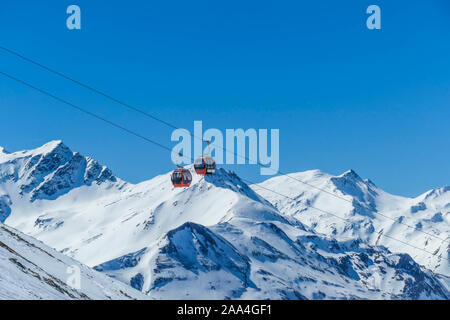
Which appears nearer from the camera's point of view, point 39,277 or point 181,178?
point 39,277

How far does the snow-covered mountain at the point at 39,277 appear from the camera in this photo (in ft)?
115

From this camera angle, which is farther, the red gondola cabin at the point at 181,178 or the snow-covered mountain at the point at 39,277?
the red gondola cabin at the point at 181,178

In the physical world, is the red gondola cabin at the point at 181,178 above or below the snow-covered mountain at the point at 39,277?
above

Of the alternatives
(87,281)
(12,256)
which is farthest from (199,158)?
(12,256)

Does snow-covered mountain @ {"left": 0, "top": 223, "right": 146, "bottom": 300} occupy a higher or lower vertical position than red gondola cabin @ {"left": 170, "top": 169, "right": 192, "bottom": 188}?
lower

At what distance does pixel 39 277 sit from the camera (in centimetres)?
4247

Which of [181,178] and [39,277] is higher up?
[181,178]

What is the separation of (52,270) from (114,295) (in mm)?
6236

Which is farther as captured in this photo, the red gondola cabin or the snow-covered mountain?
the red gondola cabin

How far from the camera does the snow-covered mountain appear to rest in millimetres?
35000
